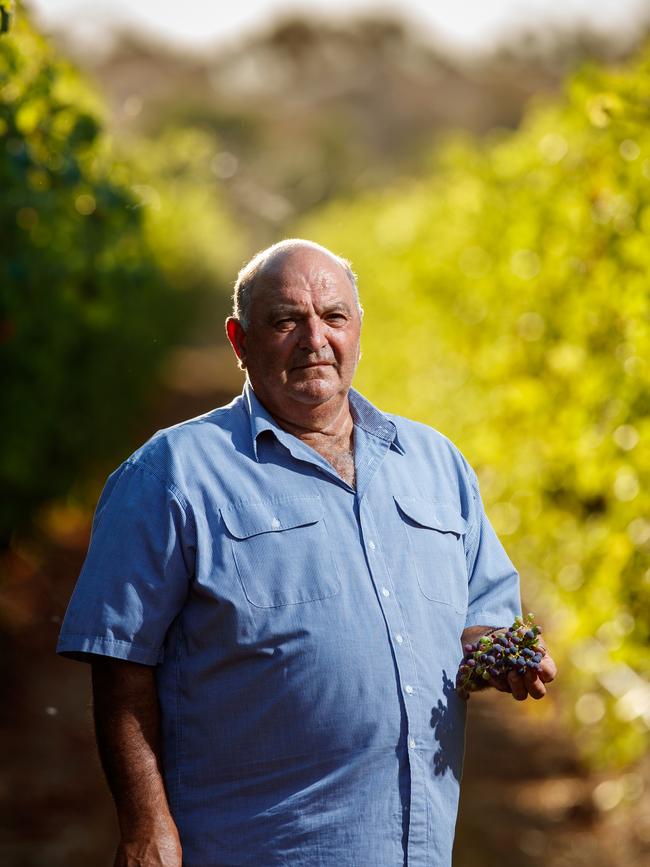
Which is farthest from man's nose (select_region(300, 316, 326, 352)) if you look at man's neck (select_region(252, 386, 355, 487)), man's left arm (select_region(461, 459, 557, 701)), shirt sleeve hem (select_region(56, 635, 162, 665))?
shirt sleeve hem (select_region(56, 635, 162, 665))

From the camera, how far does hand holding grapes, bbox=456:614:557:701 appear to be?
2.09 m

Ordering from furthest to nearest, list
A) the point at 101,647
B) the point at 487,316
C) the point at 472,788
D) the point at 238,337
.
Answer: the point at 487,316, the point at 472,788, the point at 238,337, the point at 101,647

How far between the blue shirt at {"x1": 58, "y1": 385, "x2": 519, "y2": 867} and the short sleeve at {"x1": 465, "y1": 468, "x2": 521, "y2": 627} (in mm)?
184

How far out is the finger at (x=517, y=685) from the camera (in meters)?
2.09

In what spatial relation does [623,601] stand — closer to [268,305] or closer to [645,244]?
[645,244]

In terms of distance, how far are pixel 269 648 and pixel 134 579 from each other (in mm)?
245

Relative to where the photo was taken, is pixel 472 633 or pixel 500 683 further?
pixel 472 633

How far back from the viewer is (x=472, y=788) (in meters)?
5.89

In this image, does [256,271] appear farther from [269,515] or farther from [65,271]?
[65,271]

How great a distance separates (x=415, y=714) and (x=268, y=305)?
0.74m

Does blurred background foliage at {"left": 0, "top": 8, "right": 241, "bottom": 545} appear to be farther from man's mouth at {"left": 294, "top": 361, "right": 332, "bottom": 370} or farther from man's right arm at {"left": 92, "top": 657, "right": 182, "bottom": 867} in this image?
man's right arm at {"left": 92, "top": 657, "right": 182, "bottom": 867}

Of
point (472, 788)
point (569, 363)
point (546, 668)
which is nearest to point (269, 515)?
point (546, 668)

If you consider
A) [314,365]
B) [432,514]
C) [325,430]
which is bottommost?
[432,514]

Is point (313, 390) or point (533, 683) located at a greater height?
point (313, 390)
